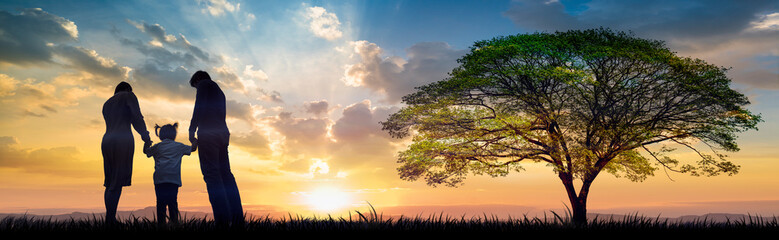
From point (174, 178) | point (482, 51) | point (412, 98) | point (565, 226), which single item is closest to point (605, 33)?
point (482, 51)

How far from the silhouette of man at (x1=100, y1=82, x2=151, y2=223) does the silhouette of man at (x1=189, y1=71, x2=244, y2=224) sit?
1776mm

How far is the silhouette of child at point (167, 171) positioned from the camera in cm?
771

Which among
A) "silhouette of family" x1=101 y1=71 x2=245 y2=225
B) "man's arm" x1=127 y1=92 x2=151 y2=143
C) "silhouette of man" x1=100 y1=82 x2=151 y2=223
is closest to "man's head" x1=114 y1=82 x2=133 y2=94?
"silhouette of family" x1=101 y1=71 x2=245 y2=225

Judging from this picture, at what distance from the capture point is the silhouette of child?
771 cm

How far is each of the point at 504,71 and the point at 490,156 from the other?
3.78 meters

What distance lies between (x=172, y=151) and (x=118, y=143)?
103 cm

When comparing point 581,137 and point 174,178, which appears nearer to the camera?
point 174,178

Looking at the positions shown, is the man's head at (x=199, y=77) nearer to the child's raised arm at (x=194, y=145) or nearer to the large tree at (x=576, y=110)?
the child's raised arm at (x=194, y=145)

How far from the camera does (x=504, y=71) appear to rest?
21.6 metres

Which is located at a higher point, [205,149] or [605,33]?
[605,33]

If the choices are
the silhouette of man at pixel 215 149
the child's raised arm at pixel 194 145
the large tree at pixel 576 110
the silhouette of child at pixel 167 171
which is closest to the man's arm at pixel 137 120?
the silhouette of child at pixel 167 171

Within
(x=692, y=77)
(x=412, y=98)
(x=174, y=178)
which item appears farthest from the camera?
(x=412, y=98)

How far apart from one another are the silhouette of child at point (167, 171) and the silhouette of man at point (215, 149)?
98cm

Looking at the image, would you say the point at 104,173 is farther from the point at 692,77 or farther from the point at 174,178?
the point at 692,77
